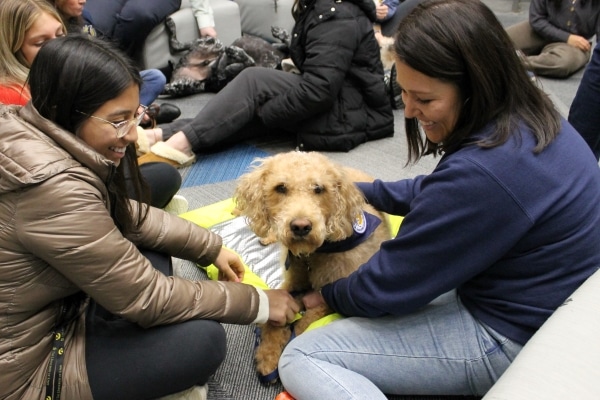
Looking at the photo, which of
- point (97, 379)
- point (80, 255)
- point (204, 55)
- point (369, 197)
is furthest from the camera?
point (204, 55)

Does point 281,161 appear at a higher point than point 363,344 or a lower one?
higher

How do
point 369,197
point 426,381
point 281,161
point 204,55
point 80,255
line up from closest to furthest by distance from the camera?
point 80,255
point 426,381
point 281,161
point 369,197
point 204,55

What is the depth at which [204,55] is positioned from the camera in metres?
4.09

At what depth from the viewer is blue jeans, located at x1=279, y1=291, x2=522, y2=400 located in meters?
1.32

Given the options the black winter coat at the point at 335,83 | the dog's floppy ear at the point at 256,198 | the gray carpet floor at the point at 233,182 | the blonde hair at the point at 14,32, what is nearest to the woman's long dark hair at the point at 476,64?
the gray carpet floor at the point at 233,182

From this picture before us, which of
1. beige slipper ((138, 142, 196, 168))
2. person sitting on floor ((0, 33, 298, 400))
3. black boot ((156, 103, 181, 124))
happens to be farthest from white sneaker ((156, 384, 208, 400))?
black boot ((156, 103, 181, 124))

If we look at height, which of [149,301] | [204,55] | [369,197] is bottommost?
[204,55]

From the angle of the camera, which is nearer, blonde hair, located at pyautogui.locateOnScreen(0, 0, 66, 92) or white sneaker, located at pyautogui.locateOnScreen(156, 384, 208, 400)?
white sneaker, located at pyautogui.locateOnScreen(156, 384, 208, 400)

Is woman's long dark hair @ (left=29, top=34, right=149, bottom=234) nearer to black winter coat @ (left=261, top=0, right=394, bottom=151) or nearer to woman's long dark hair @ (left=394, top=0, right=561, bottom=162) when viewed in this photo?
woman's long dark hair @ (left=394, top=0, right=561, bottom=162)

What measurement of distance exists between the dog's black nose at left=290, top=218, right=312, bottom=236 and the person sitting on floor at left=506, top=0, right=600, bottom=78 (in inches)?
135

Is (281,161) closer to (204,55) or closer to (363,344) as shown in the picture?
(363,344)

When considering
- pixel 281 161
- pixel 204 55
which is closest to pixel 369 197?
pixel 281 161

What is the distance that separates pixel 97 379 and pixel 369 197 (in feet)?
3.56

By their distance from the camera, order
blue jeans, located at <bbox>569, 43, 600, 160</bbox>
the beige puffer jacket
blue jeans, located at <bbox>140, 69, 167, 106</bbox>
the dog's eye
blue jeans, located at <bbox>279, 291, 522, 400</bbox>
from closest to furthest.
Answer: the beige puffer jacket
blue jeans, located at <bbox>279, 291, 522, 400</bbox>
the dog's eye
blue jeans, located at <bbox>569, 43, 600, 160</bbox>
blue jeans, located at <bbox>140, 69, 167, 106</bbox>
